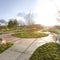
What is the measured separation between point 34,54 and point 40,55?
12.1 inches

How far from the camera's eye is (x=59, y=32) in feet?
28.8

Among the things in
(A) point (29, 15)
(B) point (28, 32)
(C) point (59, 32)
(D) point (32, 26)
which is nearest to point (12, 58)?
(C) point (59, 32)

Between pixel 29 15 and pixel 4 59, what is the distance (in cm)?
747

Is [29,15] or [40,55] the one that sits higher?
[29,15]

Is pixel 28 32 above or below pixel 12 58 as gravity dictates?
above

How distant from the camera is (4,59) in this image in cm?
508

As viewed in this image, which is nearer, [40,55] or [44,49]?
[40,55]

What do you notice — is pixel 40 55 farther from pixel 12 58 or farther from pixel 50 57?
pixel 12 58

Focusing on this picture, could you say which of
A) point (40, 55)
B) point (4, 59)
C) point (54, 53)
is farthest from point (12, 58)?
point (54, 53)

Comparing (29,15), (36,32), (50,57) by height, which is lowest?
(50,57)

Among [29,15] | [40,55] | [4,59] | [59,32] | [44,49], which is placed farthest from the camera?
[29,15]

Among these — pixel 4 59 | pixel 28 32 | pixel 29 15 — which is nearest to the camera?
pixel 4 59

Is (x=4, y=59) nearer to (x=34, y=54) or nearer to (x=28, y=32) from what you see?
(x=34, y=54)

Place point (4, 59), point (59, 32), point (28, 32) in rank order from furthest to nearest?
1. point (28, 32)
2. point (59, 32)
3. point (4, 59)
